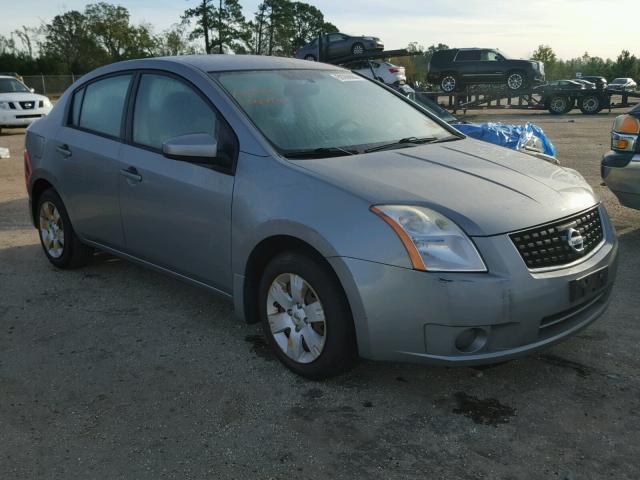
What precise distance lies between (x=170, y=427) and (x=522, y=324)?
166 cm

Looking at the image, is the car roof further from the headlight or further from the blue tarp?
the blue tarp

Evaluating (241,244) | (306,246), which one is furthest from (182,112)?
(306,246)

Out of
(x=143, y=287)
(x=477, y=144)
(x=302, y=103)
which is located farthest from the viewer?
(x=143, y=287)

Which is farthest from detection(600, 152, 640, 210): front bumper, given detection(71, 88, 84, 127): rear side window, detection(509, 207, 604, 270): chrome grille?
detection(71, 88, 84, 127): rear side window

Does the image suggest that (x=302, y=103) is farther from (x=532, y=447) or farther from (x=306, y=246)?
(x=532, y=447)

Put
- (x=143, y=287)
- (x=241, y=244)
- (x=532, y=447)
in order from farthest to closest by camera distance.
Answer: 1. (x=143, y=287)
2. (x=241, y=244)
3. (x=532, y=447)

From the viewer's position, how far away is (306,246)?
315 cm

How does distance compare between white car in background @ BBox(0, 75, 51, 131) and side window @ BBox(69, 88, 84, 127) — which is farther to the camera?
white car in background @ BBox(0, 75, 51, 131)

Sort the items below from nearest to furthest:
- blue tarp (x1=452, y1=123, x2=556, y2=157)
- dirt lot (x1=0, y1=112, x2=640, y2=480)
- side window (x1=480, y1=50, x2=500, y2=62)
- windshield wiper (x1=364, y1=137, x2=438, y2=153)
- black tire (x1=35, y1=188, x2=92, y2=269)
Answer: dirt lot (x1=0, y1=112, x2=640, y2=480), windshield wiper (x1=364, y1=137, x2=438, y2=153), black tire (x1=35, y1=188, x2=92, y2=269), blue tarp (x1=452, y1=123, x2=556, y2=157), side window (x1=480, y1=50, x2=500, y2=62)

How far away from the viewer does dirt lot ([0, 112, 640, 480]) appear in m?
2.61

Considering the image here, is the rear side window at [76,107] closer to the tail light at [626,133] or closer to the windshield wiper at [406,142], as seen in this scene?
the windshield wiper at [406,142]

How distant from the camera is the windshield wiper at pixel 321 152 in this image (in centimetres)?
341

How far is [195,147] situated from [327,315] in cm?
119

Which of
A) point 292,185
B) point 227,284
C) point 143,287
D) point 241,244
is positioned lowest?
point 143,287
